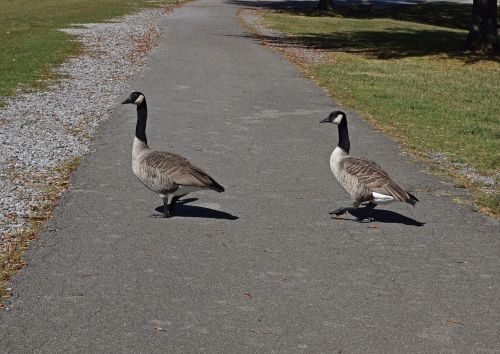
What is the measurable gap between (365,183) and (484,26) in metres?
25.8

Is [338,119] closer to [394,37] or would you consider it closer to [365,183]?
[365,183]

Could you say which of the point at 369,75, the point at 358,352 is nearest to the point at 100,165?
the point at 358,352

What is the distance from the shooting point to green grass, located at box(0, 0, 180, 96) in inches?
952

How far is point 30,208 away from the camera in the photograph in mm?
10070

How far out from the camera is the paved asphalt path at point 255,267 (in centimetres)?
652

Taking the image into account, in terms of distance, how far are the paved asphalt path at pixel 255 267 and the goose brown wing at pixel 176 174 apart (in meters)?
0.55

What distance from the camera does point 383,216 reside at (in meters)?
10.3

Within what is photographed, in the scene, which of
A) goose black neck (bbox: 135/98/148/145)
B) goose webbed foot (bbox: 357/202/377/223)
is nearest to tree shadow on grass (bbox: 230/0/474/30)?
goose webbed foot (bbox: 357/202/377/223)

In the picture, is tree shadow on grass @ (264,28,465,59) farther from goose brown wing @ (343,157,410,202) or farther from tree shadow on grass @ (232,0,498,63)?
goose brown wing @ (343,157,410,202)

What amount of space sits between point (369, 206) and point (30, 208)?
13.9 feet

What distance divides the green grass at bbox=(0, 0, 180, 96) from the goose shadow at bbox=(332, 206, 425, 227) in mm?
12525

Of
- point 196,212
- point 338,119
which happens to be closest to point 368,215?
Answer: point 338,119

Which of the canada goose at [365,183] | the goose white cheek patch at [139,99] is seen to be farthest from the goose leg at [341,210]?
the goose white cheek patch at [139,99]

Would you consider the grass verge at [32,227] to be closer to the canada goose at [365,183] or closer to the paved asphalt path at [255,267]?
the paved asphalt path at [255,267]
